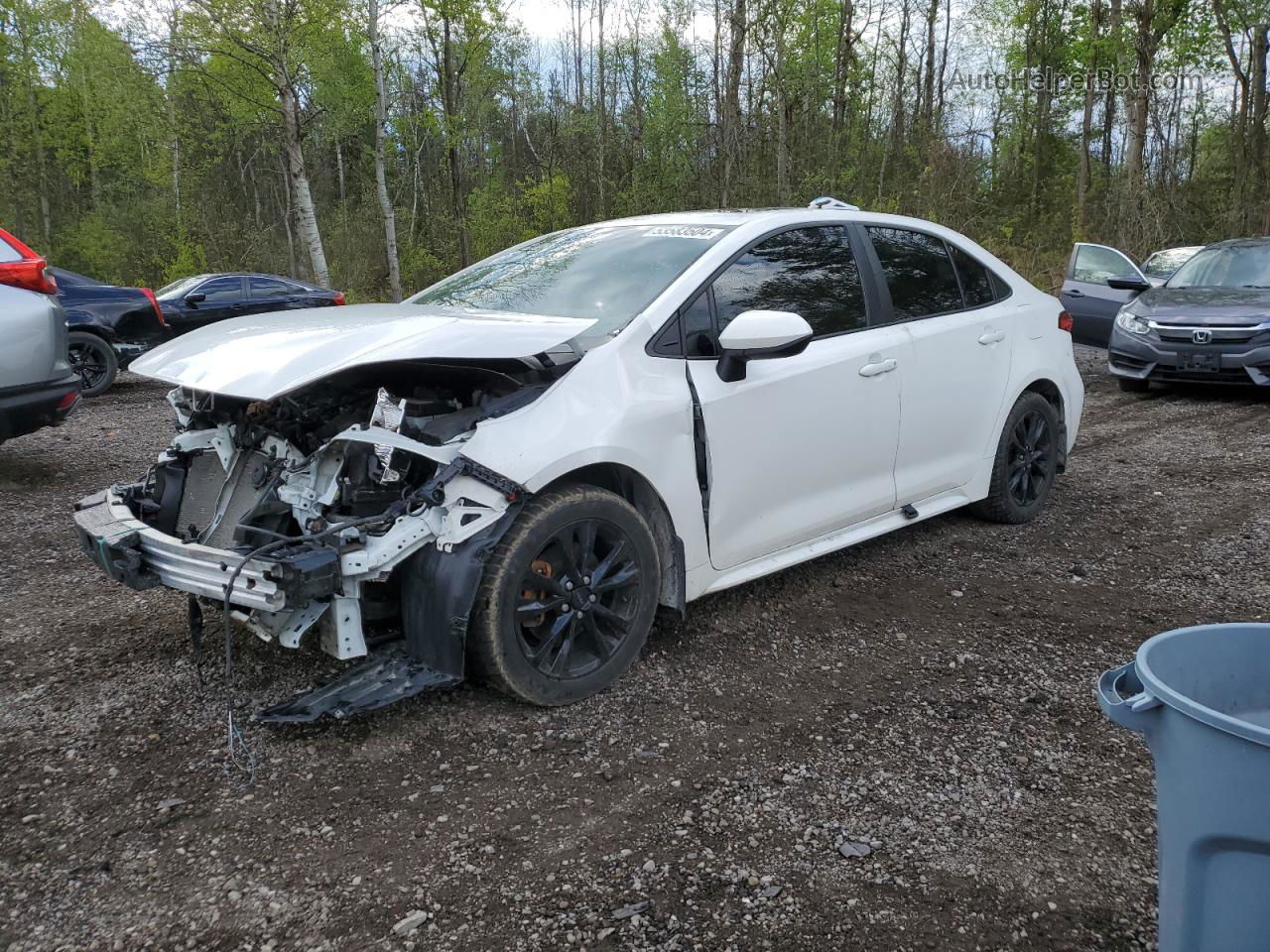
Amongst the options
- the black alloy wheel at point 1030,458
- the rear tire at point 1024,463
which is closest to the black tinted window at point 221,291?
the rear tire at point 1024,463

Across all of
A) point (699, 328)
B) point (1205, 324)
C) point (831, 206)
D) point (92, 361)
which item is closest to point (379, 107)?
point (92, 361)

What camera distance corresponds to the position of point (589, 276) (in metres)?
3.85

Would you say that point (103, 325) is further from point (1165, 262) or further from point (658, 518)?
point (1165, 262)

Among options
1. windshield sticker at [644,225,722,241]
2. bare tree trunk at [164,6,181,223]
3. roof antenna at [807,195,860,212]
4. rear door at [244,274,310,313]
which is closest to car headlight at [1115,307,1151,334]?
roof antenna at [807,195,860,212]

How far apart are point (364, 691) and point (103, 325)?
8.96m

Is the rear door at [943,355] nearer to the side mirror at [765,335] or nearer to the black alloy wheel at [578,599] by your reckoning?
the side mirror at [765,335]

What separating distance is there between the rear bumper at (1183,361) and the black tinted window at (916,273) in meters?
5.49

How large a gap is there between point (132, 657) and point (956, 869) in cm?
303

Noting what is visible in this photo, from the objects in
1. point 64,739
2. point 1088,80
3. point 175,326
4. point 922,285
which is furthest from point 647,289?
point 1088,80

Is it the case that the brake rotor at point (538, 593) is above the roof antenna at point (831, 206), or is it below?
below

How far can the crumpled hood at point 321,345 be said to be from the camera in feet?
9.39

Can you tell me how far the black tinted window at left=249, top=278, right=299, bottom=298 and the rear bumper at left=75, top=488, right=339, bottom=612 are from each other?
38.3 feet

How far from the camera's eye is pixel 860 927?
2191 millimetres

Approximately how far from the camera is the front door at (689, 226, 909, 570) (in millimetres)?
3561
